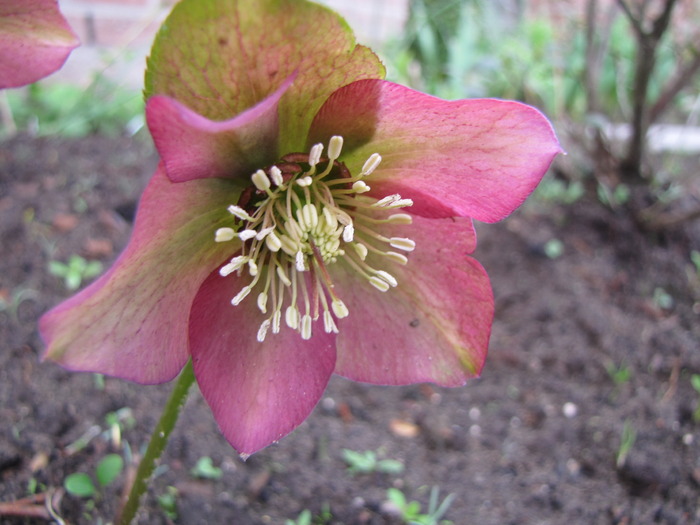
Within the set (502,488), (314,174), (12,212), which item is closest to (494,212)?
Result: (314,174)

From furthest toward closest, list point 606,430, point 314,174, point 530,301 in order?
1. point 530,301
2. point 606,430
3. point 314,174

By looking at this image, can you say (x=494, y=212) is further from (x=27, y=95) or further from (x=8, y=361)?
(x=27, y=95)

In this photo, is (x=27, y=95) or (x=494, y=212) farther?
(x=27, y=95)

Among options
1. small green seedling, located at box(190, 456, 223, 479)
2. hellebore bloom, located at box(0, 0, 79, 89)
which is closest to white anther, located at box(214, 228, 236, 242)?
hellebore bloom, located at box(0, 0, 79, 89)

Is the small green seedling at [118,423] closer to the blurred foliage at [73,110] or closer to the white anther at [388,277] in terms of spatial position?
the white anther at [388,277]

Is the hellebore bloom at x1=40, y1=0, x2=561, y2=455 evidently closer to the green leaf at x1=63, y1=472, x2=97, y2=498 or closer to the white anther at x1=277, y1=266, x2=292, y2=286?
the white anther at x1=277, y1=266, x2=292, y2=286

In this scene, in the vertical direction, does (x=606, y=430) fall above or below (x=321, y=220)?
below
